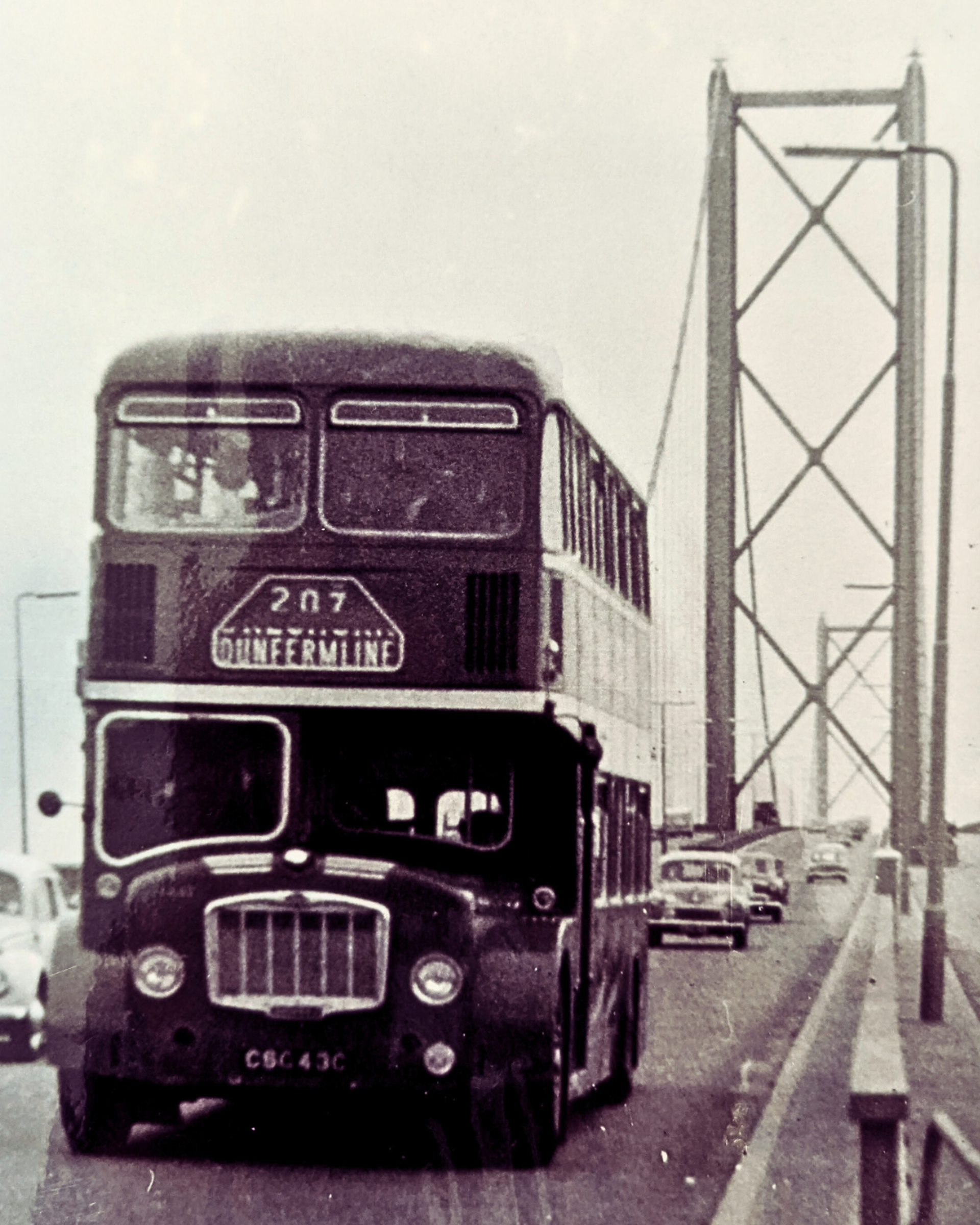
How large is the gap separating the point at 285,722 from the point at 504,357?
1493 millimetres

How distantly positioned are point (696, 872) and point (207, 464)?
20.2 m

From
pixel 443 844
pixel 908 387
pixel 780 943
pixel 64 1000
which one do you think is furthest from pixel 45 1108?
pixel 780 943

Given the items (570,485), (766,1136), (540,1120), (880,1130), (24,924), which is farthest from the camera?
(24,924)

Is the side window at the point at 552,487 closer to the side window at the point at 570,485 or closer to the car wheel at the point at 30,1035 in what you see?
the side window at the point at 570,485

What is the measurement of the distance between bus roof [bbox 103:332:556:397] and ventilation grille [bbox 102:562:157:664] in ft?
2.32

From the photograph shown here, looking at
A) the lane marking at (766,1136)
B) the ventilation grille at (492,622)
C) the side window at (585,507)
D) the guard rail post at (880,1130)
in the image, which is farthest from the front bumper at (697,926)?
the guard rail post at (880,1130)

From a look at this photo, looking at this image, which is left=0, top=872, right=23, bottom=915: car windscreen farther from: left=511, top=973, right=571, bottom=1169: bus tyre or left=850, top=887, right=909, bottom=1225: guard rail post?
left=850, top=887, right=909, bottom=1225: guard rail post

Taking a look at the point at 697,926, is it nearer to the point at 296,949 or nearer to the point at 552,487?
the point at 552,487

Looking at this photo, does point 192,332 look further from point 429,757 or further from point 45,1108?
point 45,1108

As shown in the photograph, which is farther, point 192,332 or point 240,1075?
point 192,332

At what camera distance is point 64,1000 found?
874cm

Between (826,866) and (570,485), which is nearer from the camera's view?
(570,485)

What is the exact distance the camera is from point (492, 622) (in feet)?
29.3

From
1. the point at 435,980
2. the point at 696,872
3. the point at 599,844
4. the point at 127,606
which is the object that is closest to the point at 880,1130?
the point at 435,980
